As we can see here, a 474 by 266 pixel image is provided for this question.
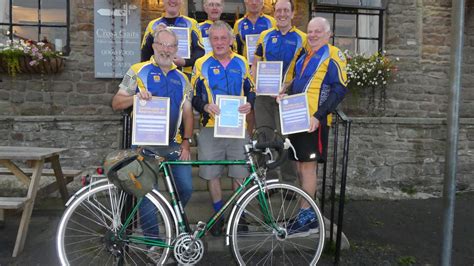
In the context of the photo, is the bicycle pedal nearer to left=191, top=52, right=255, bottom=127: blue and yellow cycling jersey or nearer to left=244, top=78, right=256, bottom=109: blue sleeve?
left=191, top=52, right=255, bottom=127: blue and yellow cycling jersey

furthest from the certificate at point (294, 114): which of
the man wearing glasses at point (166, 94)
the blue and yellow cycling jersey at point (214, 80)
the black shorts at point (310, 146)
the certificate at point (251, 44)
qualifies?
the certificate at point (251, 44)

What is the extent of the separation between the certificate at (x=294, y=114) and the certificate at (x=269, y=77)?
1.24ft

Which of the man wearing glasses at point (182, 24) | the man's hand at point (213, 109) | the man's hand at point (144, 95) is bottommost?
the man's hand at point (213, 109)

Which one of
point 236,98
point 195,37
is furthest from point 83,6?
point 236,98

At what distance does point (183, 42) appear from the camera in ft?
13.3

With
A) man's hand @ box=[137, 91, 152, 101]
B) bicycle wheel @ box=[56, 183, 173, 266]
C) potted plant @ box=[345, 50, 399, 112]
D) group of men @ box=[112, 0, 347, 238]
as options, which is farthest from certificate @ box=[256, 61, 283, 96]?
potted plant @ box=[345, 50, 399, 112]

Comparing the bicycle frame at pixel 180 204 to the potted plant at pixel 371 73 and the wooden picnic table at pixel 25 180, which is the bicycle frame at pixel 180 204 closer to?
the wooden picnic table at pixel 25 180

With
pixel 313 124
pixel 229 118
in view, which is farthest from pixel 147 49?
pixel 313 124

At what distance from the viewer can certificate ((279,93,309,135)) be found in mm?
3381

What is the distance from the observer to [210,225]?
3.14m

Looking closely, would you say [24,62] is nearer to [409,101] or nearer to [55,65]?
[55,65]

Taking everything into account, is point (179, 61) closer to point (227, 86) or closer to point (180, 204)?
point (227, 86)

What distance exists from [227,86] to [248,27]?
126cm

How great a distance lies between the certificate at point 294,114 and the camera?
133 inches
